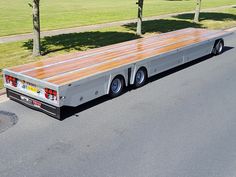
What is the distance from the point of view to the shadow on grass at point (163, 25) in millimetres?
19750

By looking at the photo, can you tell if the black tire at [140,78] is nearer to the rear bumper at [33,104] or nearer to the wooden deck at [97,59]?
the wooden deck at [97,59]

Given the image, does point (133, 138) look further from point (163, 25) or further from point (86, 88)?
point (163, 25)

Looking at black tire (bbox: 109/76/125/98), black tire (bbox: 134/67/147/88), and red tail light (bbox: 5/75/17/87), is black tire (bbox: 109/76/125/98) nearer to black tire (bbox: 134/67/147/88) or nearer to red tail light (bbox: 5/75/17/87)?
black tire (bbox: 134/67/147/88)

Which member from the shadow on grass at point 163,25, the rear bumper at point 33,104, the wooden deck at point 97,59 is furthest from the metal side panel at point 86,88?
the shadow on grass at point 163,25

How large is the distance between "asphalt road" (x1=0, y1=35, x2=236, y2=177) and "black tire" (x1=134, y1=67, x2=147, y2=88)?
0.82 ft

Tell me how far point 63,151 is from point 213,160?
9.95 feet

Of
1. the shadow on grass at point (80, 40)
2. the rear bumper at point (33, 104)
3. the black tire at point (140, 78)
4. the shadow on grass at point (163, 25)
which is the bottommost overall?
the rear bumper at point (33, 104)

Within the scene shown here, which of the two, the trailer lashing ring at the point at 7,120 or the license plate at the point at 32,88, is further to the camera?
the license plate at the point at 32,88

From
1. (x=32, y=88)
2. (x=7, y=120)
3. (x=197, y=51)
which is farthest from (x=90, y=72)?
(x=197, y=51)

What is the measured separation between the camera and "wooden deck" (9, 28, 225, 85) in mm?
8086

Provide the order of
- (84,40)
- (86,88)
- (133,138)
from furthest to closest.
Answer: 1. (84,40)
2. (86,88)
3. (133,138)

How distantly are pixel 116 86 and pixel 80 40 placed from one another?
756 centimetres

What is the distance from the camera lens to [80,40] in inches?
632

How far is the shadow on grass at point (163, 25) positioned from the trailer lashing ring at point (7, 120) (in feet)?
41.7
